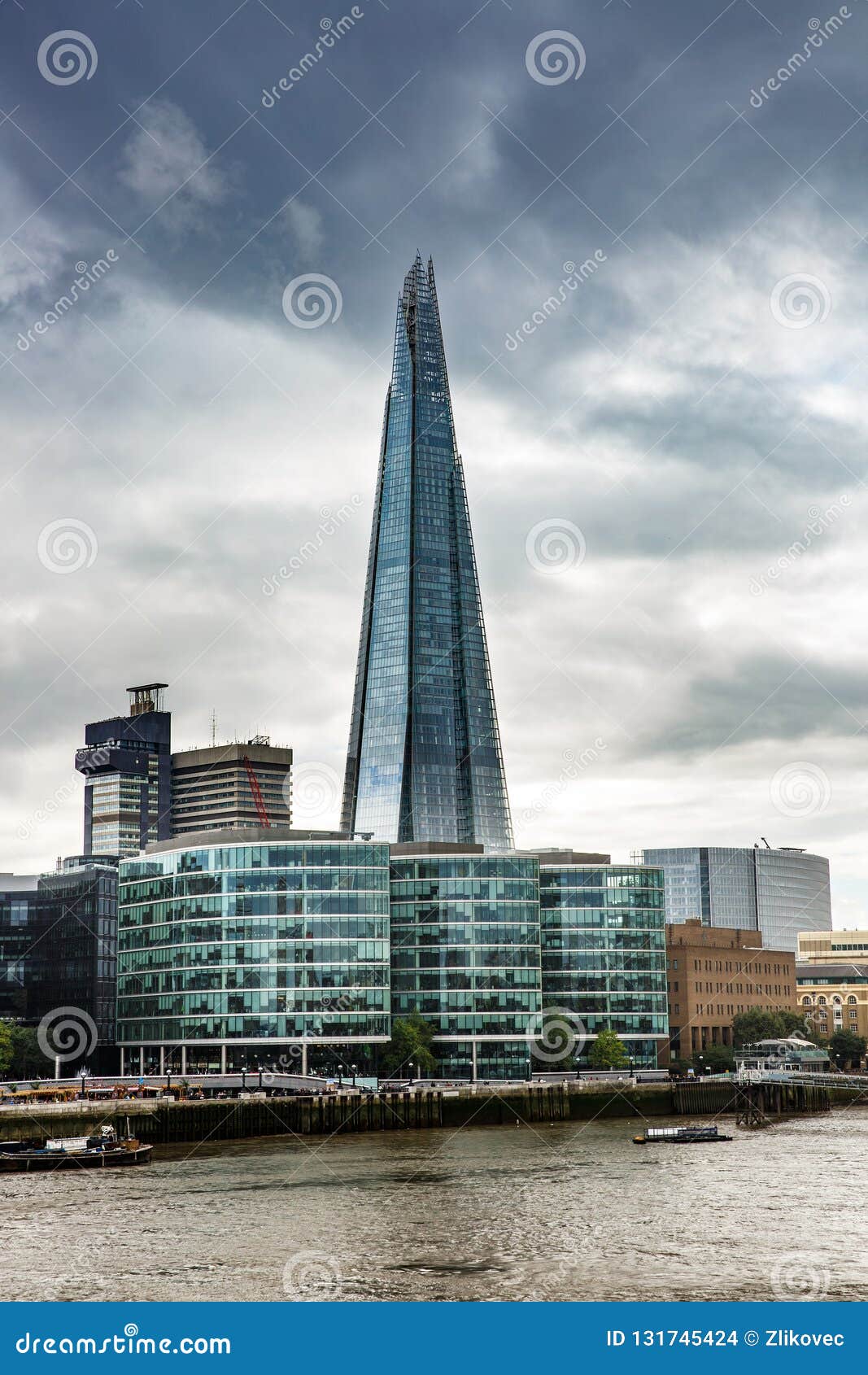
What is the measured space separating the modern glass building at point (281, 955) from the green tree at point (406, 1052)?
130 centimetres

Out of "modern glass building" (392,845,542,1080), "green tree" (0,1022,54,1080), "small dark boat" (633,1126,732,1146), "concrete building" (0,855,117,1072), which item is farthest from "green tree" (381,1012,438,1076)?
"small dark boat" (633,1126,732,1146)

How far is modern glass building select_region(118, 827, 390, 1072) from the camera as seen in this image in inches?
5846

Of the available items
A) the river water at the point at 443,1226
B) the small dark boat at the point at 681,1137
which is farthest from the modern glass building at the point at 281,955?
the river water at the point at 443,1226

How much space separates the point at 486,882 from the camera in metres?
160

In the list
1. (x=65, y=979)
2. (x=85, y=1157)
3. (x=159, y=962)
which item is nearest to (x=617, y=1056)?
(x=159, y=962)

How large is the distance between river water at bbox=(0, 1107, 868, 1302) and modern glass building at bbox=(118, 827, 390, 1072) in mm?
45997

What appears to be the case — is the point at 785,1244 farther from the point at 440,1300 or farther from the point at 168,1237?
the point at 168,1237

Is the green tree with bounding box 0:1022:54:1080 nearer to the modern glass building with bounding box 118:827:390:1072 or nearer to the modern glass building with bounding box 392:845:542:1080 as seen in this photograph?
the modern glass building with bounding box 118:827:390:1072

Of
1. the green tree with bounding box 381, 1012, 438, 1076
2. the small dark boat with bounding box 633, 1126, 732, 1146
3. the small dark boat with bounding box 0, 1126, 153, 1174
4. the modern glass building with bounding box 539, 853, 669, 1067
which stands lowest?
the small dark boat with bounding box 633, 1126, 732, 1146

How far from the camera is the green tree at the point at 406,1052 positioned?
5851 inches

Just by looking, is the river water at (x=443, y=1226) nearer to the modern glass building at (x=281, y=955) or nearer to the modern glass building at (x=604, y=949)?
the modern glass building at (x=281, y=955)

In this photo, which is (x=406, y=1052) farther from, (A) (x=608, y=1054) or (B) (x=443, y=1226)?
(B) (x=443, y=1226)

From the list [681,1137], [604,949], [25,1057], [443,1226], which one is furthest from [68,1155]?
[604,949]

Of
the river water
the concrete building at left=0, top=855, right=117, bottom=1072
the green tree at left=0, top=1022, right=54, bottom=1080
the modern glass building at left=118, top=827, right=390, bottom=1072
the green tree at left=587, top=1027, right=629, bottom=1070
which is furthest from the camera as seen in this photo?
the concrete building at left=0, top=855, right=117, bottom=1072
